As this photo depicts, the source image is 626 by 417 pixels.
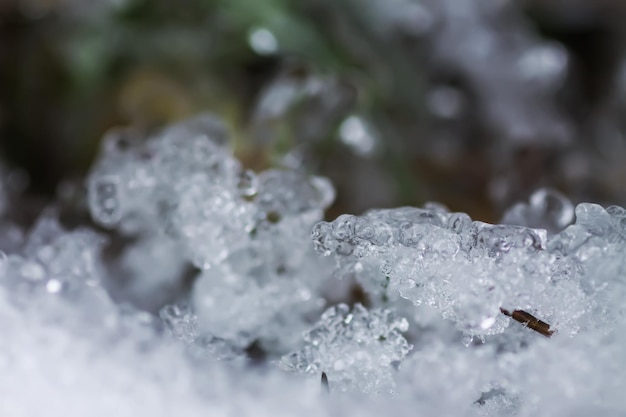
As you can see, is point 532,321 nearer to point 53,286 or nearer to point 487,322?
point 487,322

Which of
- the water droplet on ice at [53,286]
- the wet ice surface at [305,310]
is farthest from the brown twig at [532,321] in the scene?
the water droplet on ice at [53,286]

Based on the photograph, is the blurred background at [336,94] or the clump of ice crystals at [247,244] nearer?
the clump of ice crystals at [247,244]

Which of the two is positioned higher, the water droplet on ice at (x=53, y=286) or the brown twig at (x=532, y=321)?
the brown twig at (x=532, y=321)

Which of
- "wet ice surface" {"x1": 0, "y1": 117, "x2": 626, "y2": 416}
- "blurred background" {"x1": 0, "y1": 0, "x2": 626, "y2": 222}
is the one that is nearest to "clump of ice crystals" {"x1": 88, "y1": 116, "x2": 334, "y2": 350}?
"wet ice surface" {"x1": 0, "y1": 117, "x2": 626, "y2": 416}

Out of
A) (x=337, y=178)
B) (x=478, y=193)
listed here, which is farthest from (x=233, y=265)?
(x=478, y=193)

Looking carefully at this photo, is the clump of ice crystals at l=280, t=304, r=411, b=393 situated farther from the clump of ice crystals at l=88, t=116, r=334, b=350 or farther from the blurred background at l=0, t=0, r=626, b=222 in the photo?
the blurred background at l=0, t=0, r=626, b=222

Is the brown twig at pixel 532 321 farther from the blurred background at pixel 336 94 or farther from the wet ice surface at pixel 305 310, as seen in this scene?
the blurred background at pixel 336 94

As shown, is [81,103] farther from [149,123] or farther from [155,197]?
[155,197]

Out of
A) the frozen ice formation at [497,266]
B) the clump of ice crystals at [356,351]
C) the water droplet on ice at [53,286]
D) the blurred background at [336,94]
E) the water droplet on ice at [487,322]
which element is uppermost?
the blurred background at [336,94]
